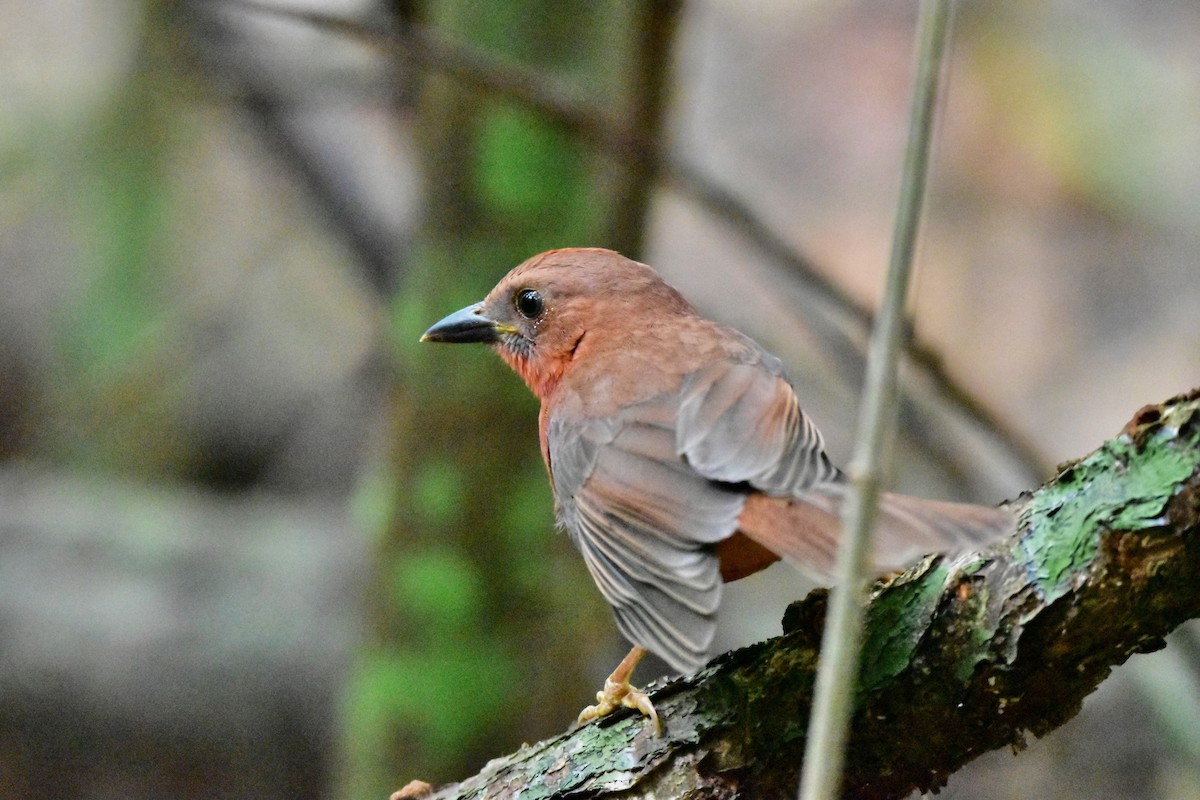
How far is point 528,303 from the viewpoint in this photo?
11.6 feet

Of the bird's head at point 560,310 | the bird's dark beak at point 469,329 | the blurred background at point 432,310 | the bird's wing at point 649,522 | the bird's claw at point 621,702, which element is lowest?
the bird's claw at point 621,702

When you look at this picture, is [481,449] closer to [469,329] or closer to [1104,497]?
[469,329]

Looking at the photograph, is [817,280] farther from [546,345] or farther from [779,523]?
[779,523]

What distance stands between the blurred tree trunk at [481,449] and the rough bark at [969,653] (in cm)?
191

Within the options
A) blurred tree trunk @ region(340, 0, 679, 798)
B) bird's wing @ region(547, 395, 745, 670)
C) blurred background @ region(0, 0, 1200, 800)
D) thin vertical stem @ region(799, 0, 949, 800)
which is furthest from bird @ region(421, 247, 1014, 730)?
blurred tree trunk @ region(340, 0, 679, 798)

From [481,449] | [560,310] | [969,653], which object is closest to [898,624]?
[969,653]

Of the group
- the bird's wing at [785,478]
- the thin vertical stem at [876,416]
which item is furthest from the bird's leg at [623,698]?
the thin vertical stem at [876,416]

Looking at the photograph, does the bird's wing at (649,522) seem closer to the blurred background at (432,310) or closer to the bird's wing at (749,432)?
the bird's wing at (749,432)

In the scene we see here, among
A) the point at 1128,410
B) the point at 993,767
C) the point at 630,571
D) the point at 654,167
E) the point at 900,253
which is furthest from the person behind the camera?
the point at 1128,410

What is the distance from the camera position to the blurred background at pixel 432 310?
4410 mm

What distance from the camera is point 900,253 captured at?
1402mm

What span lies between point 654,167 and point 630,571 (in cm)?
196

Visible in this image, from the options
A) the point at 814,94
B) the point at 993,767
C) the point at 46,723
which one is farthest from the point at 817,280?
the point at 814,94

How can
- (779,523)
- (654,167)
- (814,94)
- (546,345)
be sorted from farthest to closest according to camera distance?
(814,94), (654,167), (546,345), (779,523)
